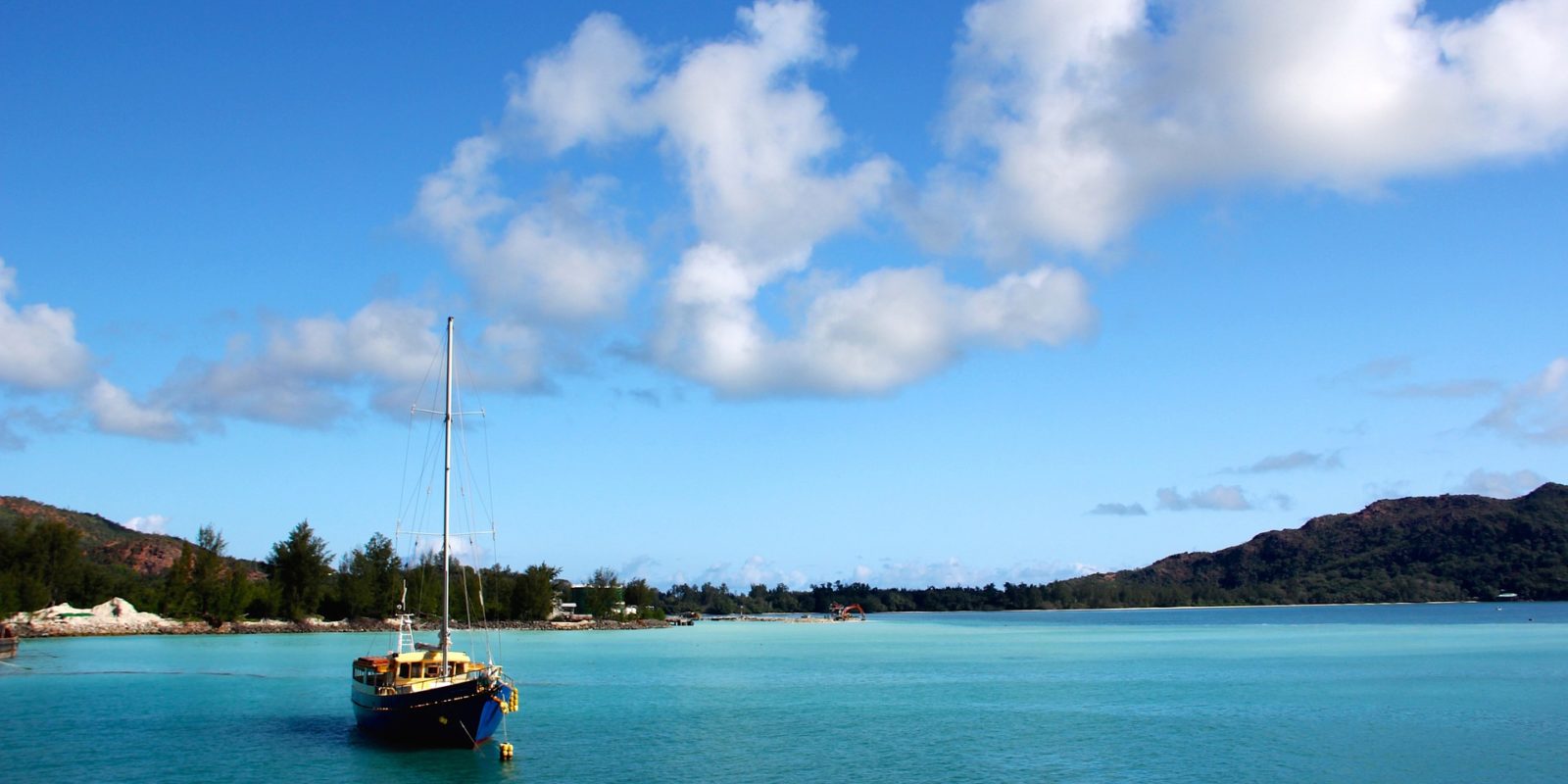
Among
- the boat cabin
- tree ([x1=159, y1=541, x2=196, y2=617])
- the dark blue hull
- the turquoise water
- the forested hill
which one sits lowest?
the turquoise water

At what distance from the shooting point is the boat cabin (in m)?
35.9

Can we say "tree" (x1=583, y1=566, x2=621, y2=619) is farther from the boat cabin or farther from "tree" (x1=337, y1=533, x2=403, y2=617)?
the boat cabin

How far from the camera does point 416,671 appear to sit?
37.1 metres

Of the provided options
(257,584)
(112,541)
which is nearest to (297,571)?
(257,584)

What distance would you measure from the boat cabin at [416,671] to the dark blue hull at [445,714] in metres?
0.54

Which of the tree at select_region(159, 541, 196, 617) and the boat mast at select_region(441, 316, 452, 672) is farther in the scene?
the tree at select_region(159, 541, 196, 617)

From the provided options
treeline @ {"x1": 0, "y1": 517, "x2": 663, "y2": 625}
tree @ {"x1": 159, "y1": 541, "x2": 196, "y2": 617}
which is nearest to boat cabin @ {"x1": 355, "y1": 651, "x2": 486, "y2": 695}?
treeline @ {"x1": 0, "y1": 517, "x2": 663, "y2": 625}

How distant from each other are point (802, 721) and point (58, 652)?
62603mm

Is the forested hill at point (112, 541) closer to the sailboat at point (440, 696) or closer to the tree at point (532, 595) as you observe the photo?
the tree at point (532, 595)

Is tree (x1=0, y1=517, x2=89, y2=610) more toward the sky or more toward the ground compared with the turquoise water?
more toward the sky

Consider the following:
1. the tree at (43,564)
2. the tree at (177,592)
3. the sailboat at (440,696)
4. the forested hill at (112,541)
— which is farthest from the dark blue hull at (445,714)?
the forested hill at (112,541)

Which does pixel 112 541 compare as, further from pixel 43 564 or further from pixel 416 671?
pixel 416 671

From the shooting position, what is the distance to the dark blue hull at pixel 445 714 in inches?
1355

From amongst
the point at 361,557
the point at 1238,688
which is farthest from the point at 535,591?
the point at 1238,688
